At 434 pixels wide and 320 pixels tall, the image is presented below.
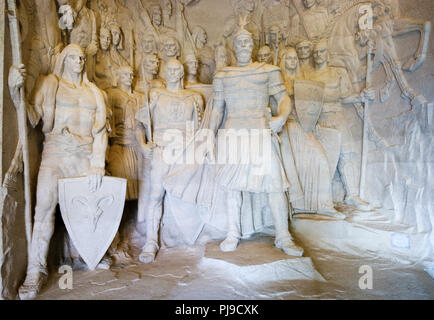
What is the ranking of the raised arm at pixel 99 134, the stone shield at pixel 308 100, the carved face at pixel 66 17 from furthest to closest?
the stone shield at pixel 308 100 → the carved face at pixel 66 17 → the raised arm at pixel 99 134

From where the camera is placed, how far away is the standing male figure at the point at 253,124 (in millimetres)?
3465

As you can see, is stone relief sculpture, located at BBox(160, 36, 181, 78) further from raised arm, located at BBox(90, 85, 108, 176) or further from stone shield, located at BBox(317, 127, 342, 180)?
stone shield, located at BBox(317, 127, 342, 180)

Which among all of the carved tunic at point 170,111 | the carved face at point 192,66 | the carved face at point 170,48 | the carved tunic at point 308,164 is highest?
the carved face at point 170,48

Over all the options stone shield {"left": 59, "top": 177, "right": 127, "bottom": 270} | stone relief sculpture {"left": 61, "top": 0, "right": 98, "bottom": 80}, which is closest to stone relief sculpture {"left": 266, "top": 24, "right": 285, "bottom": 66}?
stone relief sculpture {"left": 61, "top": 0, "right": 98, "bottom": 80}

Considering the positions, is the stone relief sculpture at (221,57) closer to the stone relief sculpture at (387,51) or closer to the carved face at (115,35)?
the carved face at (115,35)

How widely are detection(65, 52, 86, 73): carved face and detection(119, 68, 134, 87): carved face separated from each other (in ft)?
2.53

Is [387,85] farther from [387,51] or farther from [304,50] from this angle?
[304,50]

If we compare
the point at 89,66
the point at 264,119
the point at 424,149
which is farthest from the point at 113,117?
the point at 424,149

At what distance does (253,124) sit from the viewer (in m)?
3.52

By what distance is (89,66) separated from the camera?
4000 millimetres

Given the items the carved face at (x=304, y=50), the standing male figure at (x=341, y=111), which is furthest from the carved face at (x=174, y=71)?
the standing male figure at (x=341, y=111)

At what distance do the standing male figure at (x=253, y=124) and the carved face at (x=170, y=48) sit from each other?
1047mm

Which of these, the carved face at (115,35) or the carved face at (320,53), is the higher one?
the carved face at (115,35)

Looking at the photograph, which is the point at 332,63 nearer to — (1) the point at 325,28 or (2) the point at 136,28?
(1) the point at 325,28
